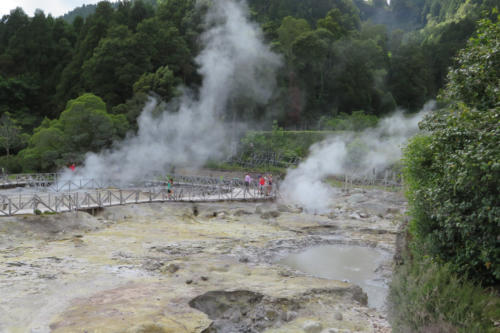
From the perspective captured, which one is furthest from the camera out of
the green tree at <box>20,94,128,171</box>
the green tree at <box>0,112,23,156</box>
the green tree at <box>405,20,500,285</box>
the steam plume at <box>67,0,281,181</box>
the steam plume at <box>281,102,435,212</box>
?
the green tree at <box>0,112,23,156</box>

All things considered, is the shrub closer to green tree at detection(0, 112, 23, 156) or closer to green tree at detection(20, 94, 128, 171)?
green tree at detection(20, 94, 128, 171)

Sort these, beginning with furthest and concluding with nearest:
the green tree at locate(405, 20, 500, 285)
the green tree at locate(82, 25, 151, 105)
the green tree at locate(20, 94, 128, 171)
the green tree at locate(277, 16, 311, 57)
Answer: the green tree at locate(277, 16, 311, 57) → the green tree at locate(82, 25, 151, 105) → the green tree at locate(20, 94, 128, 171) → the green tree at locate(405, 20, 500, 285)

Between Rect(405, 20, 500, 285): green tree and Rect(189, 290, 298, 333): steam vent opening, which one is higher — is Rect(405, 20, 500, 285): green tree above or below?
above

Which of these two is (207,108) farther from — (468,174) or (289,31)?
(468,174)

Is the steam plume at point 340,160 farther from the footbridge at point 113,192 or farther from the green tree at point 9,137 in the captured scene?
the green tree at point 9,137

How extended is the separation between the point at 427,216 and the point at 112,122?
27663 mm

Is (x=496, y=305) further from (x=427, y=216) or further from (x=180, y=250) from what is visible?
(x=180, y=250)

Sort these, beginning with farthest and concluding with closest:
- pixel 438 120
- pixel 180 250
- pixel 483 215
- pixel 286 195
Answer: pixel 286 195
pixel 180 250
pixel 438 120
pixel 483 215

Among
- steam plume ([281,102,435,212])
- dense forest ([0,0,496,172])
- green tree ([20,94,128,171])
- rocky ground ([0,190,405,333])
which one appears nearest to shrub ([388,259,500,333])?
rocky ground ([0,190,405,333])

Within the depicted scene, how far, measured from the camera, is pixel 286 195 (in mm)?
25781

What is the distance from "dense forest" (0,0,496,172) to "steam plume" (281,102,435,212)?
7.47 meters

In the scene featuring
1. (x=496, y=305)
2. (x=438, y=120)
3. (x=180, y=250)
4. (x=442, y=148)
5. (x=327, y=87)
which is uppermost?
(x=327, y=87)

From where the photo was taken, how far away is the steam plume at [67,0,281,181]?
105ft

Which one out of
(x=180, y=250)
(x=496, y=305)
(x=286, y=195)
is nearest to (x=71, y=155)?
(x=286, y=195)
